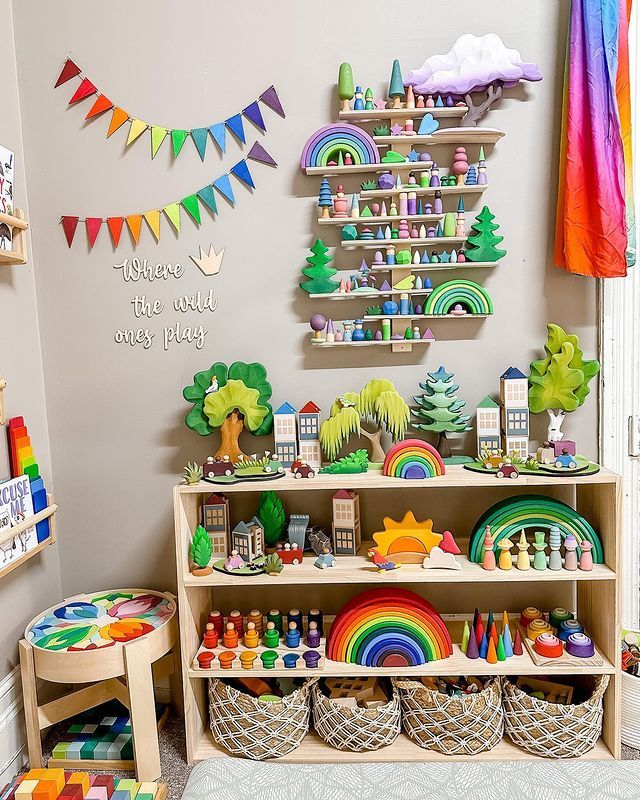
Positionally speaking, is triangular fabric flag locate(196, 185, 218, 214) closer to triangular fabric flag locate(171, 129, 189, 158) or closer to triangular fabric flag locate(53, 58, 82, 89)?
triangular fabric flag locate(171, 129, 189, 158)

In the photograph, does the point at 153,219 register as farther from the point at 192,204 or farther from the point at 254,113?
the point at 254,113

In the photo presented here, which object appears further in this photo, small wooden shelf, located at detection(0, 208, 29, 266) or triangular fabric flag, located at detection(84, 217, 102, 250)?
triangular fabric flag, located at detection(84, 217, 102, 250)

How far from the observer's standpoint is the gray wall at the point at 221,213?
217 centimetres

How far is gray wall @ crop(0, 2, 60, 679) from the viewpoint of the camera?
2.14 metres

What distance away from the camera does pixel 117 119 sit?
224 cm

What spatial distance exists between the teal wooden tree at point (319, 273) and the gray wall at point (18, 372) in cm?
91

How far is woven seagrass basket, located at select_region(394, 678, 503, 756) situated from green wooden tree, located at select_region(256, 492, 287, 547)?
1.92 feet

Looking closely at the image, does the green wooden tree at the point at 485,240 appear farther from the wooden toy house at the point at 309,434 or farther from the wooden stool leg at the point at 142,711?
the wooden stool leg at the point at 142,711

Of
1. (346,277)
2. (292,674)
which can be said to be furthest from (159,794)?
(346,277)

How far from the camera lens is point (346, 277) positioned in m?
2.23

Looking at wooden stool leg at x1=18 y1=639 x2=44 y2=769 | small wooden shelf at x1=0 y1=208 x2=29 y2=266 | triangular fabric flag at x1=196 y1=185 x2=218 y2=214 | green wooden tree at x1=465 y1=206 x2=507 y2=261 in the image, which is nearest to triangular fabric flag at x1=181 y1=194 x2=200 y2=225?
triangular fabric flag at x1=196 y1=185 x2=218 y2=214

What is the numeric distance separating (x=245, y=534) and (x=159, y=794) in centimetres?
72

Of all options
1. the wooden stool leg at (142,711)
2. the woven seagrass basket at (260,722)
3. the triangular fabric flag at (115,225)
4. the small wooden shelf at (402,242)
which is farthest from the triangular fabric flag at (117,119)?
the woven seagrass basket at (260,722)

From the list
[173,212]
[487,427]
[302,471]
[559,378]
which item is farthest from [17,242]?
[559,378]
